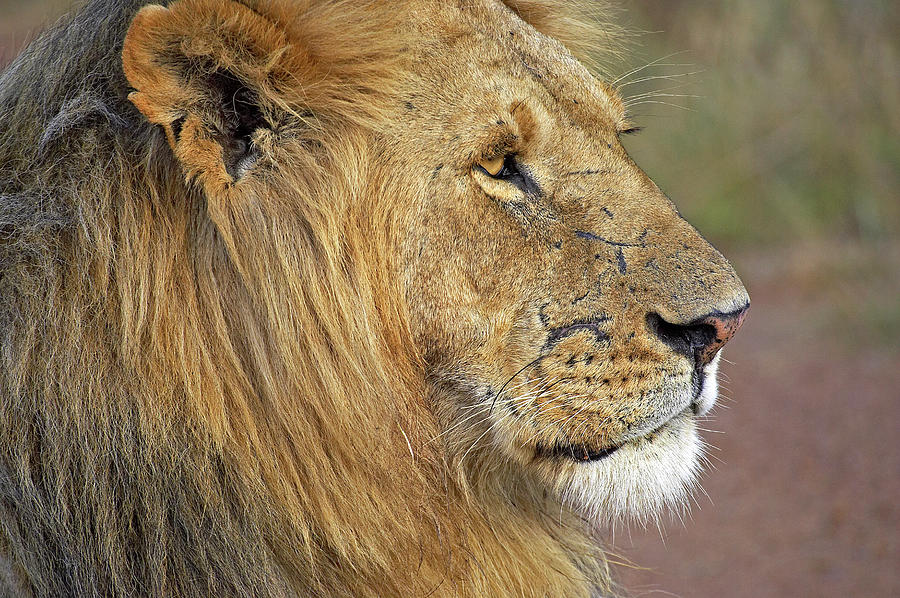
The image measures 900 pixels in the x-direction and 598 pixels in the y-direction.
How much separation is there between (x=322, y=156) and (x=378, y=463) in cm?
57

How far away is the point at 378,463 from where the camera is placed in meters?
1.81

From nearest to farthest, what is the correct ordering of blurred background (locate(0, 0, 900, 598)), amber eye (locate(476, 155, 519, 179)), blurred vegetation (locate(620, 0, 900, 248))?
1. amber eye (locate(476, 155, 519, 179))
2. blurred background (locate(0, 0, 900, 598))
3. blurred vegetation (locate(620, 0, 900, 248))

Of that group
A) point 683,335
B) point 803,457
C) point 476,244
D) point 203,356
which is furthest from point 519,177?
point 803,457

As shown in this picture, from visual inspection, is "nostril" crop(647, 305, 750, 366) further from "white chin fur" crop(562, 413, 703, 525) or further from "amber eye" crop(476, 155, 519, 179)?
"amber eye" crop(476, 155, 519, 179)

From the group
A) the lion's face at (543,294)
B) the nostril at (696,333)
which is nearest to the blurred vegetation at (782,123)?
the lion's face at (543,294)

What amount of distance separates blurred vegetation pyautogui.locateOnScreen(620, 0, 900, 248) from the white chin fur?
189 inches

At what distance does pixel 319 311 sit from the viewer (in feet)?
5.82

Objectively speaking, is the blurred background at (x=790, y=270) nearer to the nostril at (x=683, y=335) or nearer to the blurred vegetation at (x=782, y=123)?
the blurred vegetation at (x=782, y=123)

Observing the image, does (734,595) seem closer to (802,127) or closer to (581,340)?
(581,340)

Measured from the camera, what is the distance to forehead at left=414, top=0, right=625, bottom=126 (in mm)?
1852

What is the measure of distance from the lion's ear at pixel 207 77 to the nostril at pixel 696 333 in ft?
2.59

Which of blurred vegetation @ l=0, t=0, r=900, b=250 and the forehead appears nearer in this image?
the forehead

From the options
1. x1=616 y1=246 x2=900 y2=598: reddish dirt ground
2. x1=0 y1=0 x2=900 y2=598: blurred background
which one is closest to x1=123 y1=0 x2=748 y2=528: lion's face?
x1=0 y1=0 x2=900 y2=598: blurred background

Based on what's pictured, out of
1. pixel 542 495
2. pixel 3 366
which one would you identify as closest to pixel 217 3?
pixel 3 366
